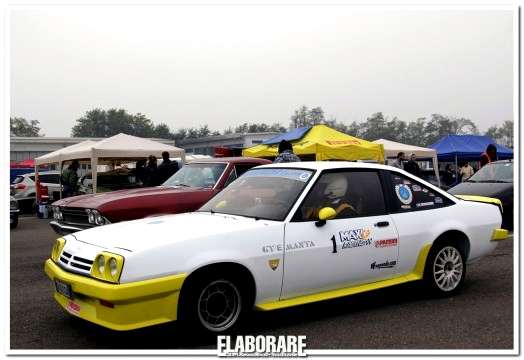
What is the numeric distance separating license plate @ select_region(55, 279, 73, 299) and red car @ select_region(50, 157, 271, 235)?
2.35m

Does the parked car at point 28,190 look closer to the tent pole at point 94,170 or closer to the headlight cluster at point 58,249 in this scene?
the tent pole at point 94,170

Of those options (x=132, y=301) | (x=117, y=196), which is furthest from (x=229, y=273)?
(x=117, y=196)

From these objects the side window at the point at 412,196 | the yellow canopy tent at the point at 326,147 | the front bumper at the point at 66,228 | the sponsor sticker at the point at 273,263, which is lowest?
the front bumper at the point at 66,228

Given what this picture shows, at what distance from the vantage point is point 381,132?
87312mm

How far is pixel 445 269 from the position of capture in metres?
5.34

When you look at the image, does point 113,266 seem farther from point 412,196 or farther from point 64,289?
point 412,196

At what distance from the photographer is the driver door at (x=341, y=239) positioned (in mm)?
4434

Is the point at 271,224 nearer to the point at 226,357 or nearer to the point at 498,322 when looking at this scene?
the point at 226,357

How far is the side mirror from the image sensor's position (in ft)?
14.8

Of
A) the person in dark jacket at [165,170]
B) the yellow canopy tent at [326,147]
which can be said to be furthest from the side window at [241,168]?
the yellow canopy tent at [326,147]

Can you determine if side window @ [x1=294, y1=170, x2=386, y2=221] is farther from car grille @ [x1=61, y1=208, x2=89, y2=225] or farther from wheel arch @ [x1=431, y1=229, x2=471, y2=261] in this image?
car grille @ [x1=61, y1=208, x2=89, y2=225]

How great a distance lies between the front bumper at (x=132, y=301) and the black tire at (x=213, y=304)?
0.36 ft

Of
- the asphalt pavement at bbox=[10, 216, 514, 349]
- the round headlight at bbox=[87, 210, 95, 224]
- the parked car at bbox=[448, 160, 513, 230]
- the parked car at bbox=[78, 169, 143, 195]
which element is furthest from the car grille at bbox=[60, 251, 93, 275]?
the parked car at bbox=[78, 169, 143, 195]

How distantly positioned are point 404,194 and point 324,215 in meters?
1.19
